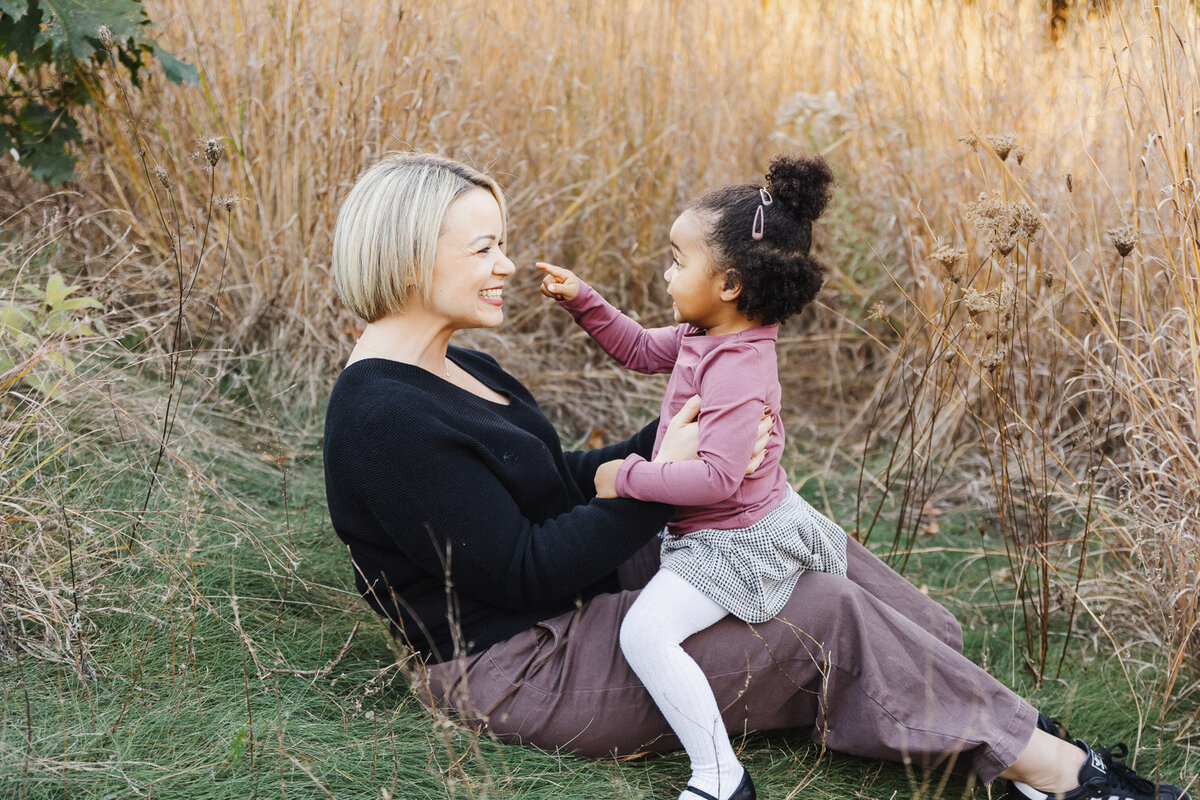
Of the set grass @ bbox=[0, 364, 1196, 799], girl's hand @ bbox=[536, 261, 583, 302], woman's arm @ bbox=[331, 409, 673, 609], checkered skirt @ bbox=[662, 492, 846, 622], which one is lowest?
grass @ bbox=[0, 364, 1196, 799]

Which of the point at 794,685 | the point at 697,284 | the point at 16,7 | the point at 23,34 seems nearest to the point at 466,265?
the point at 697,284

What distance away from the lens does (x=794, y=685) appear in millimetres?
2119

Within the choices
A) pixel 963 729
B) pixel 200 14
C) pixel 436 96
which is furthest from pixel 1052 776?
pixel 200 14

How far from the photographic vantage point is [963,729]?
2023 millimetres

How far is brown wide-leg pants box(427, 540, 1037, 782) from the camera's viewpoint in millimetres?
2039

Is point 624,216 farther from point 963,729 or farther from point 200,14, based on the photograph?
point 963,729

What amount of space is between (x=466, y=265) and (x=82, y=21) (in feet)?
5.46

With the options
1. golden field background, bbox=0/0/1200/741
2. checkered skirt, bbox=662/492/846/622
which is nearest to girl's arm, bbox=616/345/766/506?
checkered skirt, bbox=662/492/846/622

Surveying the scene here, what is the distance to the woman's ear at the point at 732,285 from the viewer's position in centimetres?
210

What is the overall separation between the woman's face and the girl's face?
0.35 metres

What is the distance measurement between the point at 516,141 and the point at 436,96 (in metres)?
0.42

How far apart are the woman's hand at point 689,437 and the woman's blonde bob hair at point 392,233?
1.87 feet

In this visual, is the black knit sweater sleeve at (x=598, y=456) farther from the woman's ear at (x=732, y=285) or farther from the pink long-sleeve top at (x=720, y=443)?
the woman's ear at (x=732, y=285)

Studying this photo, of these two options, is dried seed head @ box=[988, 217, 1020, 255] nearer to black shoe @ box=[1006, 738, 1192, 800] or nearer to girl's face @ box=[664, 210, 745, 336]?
girl's face @ box=[664, 210, 745, 336]
